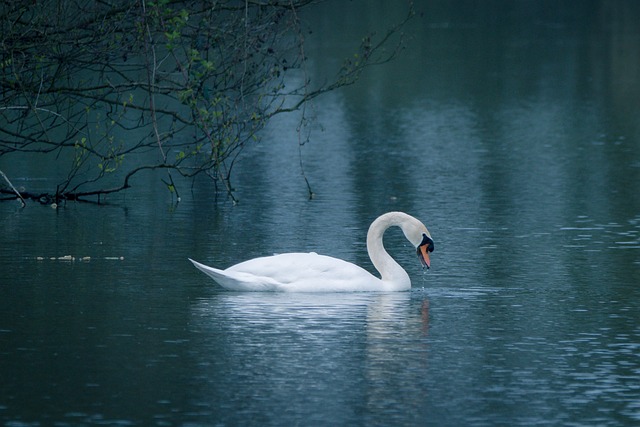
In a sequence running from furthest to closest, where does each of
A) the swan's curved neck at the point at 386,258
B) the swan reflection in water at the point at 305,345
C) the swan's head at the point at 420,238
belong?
the swan's head at the point at 420,238 → the swan's curved neck at the point at 386,258 → the swan reflection in water at the point at 305,345

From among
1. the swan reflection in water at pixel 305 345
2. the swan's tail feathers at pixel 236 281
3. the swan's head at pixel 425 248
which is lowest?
the swan reflection in water at pixel 305 345

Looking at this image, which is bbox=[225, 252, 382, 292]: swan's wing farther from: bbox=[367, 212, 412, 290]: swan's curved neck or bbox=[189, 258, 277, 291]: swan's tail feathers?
bbox=[367, 212, 412, 290]: swan's curved neck

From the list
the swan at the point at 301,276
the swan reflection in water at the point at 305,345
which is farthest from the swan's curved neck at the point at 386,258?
the swan reflection in water at the point at 305,345

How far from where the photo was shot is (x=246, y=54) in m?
20.0

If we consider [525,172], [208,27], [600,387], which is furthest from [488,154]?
[600,387]

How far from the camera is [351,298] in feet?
47.4

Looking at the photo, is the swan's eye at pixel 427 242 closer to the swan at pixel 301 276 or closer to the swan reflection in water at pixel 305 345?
the swan at pixel 301 276

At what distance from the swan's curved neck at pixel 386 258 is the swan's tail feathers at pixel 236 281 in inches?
39.5

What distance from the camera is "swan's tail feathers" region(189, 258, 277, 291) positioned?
1446cm

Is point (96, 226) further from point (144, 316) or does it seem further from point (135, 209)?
point (144, 316)

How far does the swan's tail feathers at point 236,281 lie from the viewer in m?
14.5

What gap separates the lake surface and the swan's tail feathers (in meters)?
0.19

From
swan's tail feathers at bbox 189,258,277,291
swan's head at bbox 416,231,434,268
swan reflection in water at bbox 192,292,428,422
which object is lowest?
swan reflection in water at bbox 192,292,428,422

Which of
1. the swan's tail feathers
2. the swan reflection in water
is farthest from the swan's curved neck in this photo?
the swan's tail feathers
